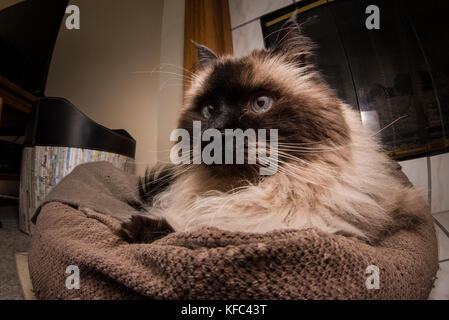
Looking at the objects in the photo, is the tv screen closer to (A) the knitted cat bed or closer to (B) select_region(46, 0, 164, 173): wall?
(B) select_region(46, 0, 164, 173): wall

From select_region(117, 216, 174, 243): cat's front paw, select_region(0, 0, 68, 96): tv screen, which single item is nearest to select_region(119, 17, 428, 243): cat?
select_region(117, 216, 174, 243): cat's front paw

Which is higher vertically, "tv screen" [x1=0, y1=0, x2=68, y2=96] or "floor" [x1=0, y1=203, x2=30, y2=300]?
"tv screen" [x1=0, y1=0, x2=68, y2=96]

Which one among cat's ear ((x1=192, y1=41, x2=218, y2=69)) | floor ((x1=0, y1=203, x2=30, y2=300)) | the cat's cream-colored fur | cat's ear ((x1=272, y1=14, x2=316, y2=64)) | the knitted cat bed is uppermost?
cat's ear ((x1=192, y1=41, x2=218, y2=69))

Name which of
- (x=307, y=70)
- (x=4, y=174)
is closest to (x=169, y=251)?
(x=307, y=70)

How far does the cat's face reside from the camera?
52 centimetres

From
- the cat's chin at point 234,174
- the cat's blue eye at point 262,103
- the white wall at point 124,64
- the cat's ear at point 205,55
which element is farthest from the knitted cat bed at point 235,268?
the white wall at point 124,64

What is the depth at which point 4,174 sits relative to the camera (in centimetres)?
127

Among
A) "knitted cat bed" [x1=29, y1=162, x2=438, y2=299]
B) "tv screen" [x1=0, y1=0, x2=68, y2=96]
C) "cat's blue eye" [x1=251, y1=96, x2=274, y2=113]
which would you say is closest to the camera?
"knitted cat bed" [x1=29, y1=162, x2=438, y2=299]

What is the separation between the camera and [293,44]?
661 mm

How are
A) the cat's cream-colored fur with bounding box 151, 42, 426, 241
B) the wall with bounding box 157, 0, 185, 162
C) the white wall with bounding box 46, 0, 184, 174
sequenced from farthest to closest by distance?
1. the white wall with bounding box 46, 0, 184, 174
2. the wall with bounding box 157, 0, 185, 162
3. the cat's cream-colored fur with bounding box 151, 42, 426, 241

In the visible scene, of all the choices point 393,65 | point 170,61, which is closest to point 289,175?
point 393,65

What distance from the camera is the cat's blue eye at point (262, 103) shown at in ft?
1.83

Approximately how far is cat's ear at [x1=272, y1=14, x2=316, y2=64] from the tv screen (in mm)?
1290

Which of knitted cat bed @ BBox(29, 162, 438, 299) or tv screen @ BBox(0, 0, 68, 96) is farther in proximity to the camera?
tv screen @ BBox(0, 0, 68, 96)
